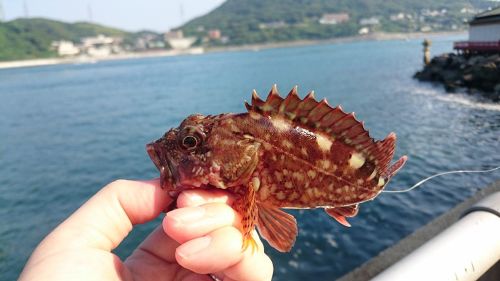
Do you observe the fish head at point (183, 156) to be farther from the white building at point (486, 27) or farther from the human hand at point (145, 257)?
the white building at point (486, 27)

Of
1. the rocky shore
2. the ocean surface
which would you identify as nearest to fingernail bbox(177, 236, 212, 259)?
the ocean surface

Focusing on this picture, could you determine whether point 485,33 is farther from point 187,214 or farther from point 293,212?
point 187,214

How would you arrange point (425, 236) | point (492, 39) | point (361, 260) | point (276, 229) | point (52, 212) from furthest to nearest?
point (492, 39) → point (52, 212) → point (361, 260) → point (425, 236) → point (276, 229)

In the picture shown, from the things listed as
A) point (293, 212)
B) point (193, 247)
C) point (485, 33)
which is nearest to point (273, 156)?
point (193, 247)

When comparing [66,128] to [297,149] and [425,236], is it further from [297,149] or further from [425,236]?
[297,149]

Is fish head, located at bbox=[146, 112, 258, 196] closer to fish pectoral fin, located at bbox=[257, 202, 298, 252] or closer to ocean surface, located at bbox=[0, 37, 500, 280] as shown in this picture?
fish pectoral fin, located at bbox=[257, 202, 298, 252]

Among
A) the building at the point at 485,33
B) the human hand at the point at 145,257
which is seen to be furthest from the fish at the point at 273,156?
the building at the point at 485,33

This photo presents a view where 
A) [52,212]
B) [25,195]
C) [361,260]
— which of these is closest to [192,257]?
[361,260]
